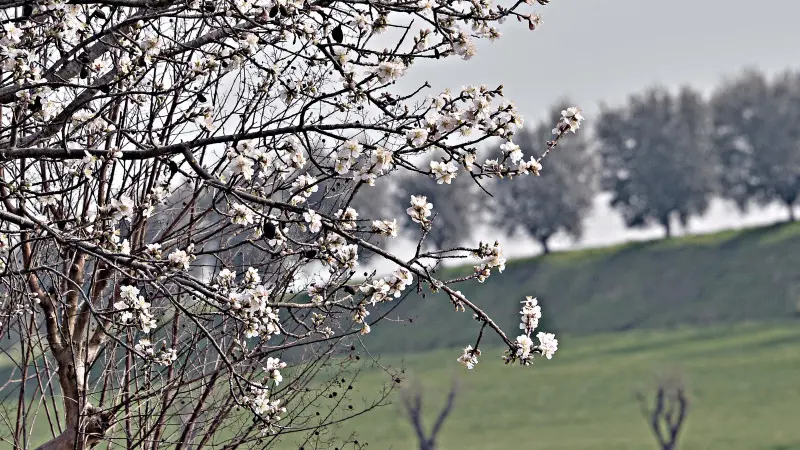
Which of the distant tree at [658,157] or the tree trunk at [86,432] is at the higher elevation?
the distant tree at [658,157]

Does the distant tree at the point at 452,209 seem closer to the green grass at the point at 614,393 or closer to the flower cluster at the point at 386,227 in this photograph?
the green grass at the point at 614,393

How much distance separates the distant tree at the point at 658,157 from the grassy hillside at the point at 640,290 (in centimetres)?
609

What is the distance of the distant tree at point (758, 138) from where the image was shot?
76.6 m

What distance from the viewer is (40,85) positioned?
5.64 metres

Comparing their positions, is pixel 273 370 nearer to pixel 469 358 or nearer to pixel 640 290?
pixel 469 358

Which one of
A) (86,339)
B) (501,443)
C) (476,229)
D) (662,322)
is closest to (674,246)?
(662,322)

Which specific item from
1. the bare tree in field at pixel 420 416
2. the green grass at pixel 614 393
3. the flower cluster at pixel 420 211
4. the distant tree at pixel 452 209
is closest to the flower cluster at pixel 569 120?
the flower cluster at pixel 420 211

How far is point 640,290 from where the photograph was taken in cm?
6575

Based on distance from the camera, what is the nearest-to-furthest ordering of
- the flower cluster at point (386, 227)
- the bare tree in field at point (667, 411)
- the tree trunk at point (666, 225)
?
the flower cluster at point (386, 227) → the bare tree in field at point (667, 411) → the tree trunk at point (666, 225)

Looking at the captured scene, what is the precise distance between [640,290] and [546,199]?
17925mm

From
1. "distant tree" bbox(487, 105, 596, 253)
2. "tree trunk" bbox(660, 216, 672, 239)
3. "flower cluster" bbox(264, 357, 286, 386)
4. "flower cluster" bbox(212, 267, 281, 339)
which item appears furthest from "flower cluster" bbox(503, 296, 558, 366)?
"distant tree" bbox(487, 105, 596, 253)

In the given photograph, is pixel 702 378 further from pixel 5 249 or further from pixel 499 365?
pixel 5 249

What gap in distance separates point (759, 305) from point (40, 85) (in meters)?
57.9

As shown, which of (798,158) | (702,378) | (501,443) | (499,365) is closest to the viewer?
(501,443)
